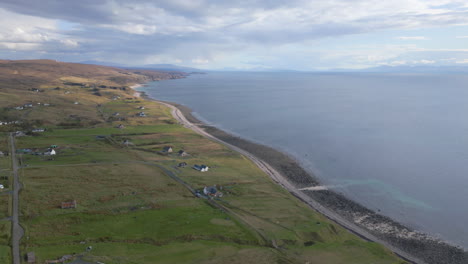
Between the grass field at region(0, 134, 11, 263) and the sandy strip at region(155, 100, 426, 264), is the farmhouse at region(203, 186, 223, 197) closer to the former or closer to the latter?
the sandy strip at region(155, 100, 426, 264)

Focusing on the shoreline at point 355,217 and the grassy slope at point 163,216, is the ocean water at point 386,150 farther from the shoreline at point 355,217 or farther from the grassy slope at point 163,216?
the grassy slope at point 163,216

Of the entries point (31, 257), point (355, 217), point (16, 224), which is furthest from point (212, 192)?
point (16, 224)

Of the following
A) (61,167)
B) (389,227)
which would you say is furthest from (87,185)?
(389,227)

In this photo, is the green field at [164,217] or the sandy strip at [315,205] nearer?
the green field at [164,217]

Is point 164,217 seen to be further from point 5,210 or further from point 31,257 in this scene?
point 5,210

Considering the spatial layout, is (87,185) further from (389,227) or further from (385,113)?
(385,113)

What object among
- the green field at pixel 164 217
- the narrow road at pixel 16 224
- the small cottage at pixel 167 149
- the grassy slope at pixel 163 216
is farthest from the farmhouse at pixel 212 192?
the small cottage at pixel 167 149

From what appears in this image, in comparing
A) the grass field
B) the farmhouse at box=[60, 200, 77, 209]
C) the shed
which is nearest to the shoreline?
the farmhouse at box=[60, 200, 77, 209]
